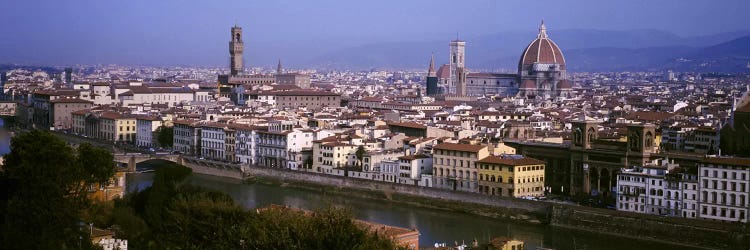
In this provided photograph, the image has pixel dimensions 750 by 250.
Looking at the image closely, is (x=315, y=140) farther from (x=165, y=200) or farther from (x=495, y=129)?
(x=165, y=200)

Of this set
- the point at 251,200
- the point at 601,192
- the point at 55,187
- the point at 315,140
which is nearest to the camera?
the point at 55,187

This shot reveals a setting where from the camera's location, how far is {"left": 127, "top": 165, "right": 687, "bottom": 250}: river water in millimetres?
17062

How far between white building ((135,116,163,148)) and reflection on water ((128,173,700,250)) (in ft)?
28.2

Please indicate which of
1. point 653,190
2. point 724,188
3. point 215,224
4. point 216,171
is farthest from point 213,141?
point 215,224

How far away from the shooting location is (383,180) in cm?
2302

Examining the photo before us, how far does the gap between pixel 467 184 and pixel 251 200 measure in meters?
Result: 4.40

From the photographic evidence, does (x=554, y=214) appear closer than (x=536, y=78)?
Yes

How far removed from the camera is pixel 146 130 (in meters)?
33.2

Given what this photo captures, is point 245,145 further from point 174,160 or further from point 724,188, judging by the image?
point 724,188

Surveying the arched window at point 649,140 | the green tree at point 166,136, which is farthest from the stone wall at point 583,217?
the green tree at point 166,136

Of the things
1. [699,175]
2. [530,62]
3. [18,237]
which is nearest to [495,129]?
[699,175]

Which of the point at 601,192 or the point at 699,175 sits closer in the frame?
the point at 699,175

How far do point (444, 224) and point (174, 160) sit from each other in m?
11.4

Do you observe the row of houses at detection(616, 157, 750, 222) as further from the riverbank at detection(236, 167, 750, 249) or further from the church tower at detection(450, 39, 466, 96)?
the church tower at detection(450, 39, 466, 96)
